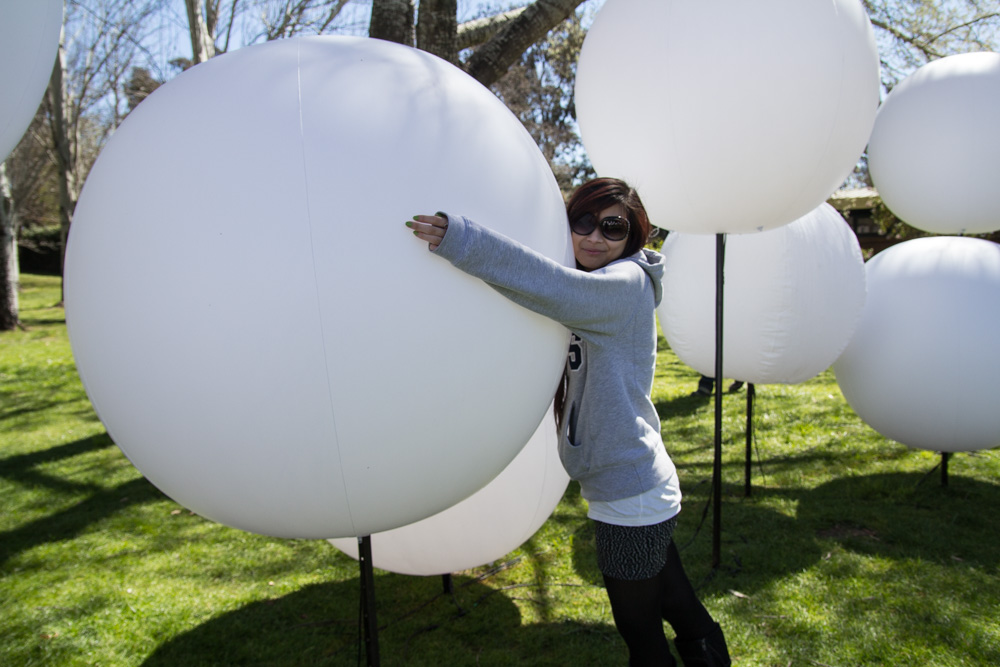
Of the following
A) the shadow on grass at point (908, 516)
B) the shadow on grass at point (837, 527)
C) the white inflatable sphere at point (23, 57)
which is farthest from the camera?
the shadow on grass at point (908, 516)

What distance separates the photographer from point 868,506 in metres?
4.01

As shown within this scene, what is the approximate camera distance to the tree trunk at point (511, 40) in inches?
162

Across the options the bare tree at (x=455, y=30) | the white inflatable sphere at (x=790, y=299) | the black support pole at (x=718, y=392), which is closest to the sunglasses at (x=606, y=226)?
the black support pole at (x=718, y=392)

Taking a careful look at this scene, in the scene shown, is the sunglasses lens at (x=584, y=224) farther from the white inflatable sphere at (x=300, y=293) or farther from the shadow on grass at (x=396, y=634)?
the shadow on grass at (x=396, y=634)

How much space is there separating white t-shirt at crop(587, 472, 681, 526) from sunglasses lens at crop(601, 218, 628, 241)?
68 centimetres

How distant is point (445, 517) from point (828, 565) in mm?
2014

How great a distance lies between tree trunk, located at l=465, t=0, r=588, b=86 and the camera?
4.12 m

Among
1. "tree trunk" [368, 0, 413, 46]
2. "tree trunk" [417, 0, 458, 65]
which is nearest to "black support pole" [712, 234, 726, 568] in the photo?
"tree trunk" [417, 0, 458, 65]

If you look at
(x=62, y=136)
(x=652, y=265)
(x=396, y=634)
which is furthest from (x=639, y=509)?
(x=62, y=136)

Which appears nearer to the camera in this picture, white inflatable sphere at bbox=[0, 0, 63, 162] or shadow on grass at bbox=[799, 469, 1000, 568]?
white inflatable sphere at bbox=[0, 0, 63, 162]

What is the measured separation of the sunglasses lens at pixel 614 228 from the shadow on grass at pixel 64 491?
3.54 m

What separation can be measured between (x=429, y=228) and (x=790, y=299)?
276 centimetres

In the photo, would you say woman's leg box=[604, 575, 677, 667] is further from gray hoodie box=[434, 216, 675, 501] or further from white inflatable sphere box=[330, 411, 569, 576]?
white inflatable sphere box=[330, 411, 569, 576]

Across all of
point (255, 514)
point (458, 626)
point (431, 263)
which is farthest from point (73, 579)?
point (431, 263)
